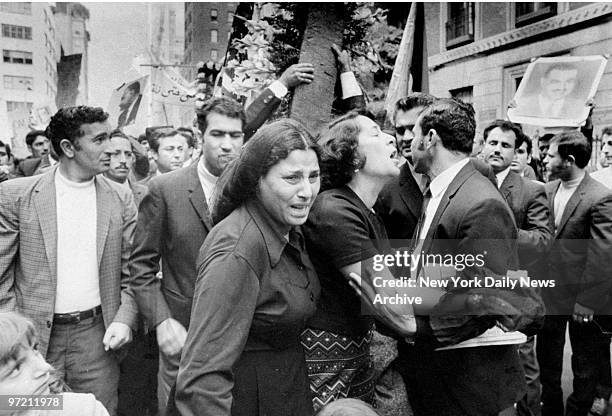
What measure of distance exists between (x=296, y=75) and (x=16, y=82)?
1119 millimetres

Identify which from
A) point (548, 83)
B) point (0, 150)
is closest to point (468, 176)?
point (548, 83)

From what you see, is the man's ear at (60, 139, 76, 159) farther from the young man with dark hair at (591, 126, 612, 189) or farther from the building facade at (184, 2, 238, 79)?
the young man with dark hair at (591, 126, 612, 189)

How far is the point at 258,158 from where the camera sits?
1262 millimetres

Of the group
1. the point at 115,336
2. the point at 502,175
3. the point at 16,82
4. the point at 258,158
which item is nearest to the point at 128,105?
the point at 16,82

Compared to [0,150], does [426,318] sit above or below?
below

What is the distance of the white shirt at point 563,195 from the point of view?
237 cm

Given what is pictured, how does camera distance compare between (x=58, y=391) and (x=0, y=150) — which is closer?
(x=58, y=391)

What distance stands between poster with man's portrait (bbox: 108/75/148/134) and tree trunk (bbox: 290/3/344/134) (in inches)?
26.8

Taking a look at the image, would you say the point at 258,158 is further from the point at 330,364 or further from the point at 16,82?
the point at 16,82

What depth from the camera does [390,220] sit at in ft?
6.44

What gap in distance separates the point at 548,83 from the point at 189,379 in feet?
6.02

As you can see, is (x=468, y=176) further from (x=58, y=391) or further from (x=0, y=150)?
(x=0, y=150)

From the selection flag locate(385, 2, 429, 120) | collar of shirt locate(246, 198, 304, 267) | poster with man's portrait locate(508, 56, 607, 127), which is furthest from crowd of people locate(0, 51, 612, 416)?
flag locate(385, 2, 429, 120)

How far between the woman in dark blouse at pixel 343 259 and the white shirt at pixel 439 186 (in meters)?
0.15
